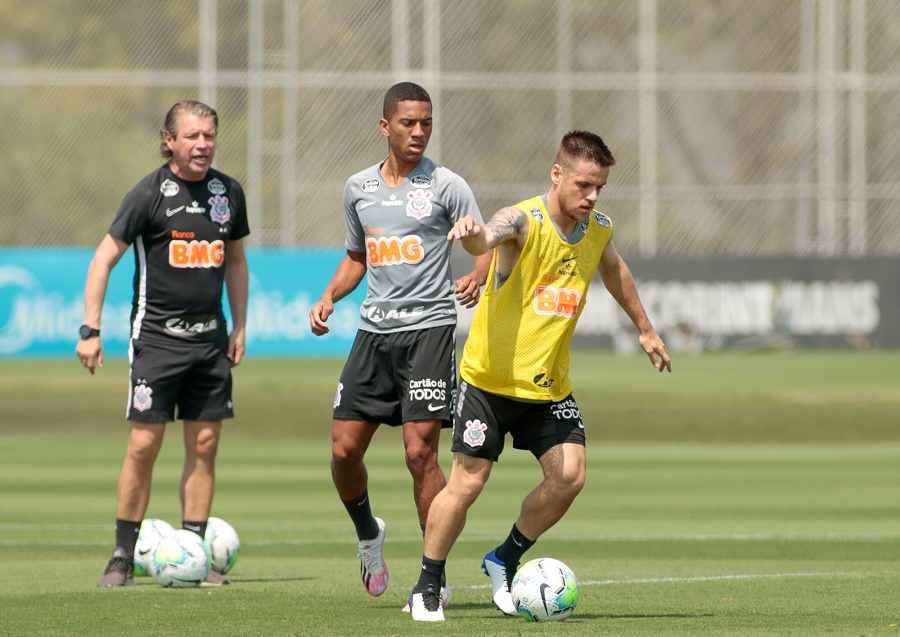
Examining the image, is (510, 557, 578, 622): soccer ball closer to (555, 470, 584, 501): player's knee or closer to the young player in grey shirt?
(555, 470, 584, 501): player's knee

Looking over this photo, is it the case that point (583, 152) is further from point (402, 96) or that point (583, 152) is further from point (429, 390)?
point (429, 390)

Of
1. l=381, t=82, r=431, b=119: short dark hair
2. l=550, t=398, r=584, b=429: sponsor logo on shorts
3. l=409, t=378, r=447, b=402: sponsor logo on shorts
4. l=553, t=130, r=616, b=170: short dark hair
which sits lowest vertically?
A: l=550, t=398, r=584, b=429: sponsor logo on shorts

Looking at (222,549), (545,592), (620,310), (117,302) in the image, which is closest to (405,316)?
(545,592)

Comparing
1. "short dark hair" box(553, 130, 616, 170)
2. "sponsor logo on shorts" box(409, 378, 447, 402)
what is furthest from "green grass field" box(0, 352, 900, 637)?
"short dark hair" box(553, 130, 616, 170)

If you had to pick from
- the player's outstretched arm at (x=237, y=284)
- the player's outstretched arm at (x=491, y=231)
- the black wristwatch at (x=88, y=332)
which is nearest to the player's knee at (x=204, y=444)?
the player's outstretched arm at (x=237, y=284)

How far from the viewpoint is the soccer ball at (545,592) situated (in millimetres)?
7199

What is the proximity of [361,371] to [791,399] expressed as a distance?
51.6 ft

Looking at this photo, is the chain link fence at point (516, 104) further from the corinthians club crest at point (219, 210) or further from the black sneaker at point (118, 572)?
the black sneaker at point (118, 572)

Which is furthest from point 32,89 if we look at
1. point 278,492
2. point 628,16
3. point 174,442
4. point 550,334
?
point 550,334

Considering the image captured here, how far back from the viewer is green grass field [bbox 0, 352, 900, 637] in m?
7.37

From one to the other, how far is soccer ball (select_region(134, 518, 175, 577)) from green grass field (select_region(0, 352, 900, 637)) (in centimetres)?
20

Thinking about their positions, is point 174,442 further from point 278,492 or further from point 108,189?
point 108,189

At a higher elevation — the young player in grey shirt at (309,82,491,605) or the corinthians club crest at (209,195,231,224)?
the corinthians club crest at (209,195,231,224)

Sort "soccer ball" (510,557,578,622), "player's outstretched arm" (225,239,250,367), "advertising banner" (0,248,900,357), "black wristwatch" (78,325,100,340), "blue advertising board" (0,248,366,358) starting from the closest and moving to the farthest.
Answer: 1. "soccer ball" (510,557,578,622)
2. "black wristwatch" (78,325,100,340)
3. "player's outstretched arm" (225,239,250,367)
4. "blue advertising board" (0,248,366,358)
5. "advertising banner" (0,248,900,357)
